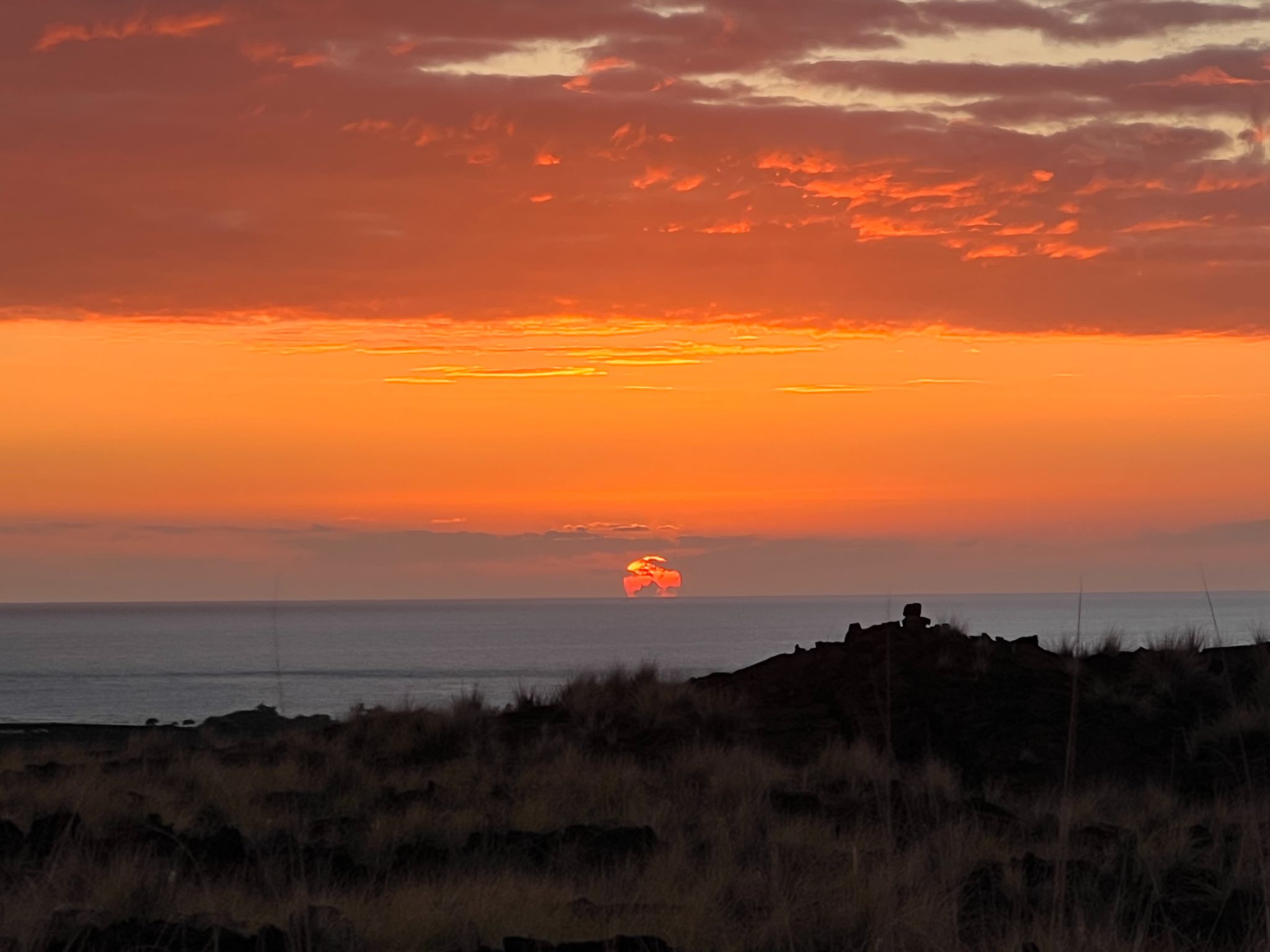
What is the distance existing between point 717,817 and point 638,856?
152cm

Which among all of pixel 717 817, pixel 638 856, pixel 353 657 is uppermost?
pixel 353 657

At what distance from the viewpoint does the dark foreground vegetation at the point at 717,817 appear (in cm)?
820

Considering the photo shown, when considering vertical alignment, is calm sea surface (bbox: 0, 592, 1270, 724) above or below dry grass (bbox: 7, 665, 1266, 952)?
above

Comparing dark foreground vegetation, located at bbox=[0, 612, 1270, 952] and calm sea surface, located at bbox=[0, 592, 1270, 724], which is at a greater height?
calm sea surface, located at bbox=[0, 592, 1270, 724]

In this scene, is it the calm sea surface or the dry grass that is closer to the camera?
the dry grass

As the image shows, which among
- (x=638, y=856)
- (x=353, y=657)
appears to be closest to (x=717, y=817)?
(x=638, y=856)

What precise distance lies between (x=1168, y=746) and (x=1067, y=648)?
4190 mm

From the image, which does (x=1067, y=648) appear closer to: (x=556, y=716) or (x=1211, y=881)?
(x=556, y=716)

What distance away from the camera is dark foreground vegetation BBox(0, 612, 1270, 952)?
26.9ft

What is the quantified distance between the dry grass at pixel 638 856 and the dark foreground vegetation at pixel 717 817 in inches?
1.6

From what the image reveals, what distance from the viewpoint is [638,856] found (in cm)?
1081

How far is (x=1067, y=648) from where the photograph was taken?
68.8ft

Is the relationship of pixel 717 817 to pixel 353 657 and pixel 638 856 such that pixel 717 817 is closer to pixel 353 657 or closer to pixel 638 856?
pixel 638 856

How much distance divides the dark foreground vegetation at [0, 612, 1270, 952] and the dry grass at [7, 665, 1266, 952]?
0.14 ft
